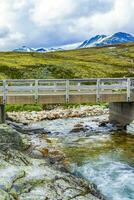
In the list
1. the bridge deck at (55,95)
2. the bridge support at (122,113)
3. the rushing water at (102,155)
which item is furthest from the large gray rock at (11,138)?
the bridge support at (122,113)

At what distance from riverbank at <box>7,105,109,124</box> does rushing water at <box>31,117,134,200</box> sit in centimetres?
442

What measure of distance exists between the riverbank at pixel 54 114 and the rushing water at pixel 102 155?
4.42 m

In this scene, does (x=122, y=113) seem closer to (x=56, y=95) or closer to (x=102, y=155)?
(x=56, y=95)

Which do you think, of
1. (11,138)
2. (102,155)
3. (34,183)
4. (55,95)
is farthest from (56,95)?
(34,183)

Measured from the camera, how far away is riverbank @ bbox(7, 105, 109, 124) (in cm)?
4950

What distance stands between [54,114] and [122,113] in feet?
42.5

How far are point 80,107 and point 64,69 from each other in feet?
96.2

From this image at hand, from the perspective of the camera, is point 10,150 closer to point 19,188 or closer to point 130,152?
point 19,188

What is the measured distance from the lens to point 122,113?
4147 centimetres

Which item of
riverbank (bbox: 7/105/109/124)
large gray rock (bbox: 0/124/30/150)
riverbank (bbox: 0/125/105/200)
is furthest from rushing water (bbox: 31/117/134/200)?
riverbank (bbox: 7/105/109/124)

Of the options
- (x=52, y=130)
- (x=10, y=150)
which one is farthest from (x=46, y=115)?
(x=10, y=150)

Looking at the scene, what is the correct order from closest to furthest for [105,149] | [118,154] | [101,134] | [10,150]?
1. [10,150]
2. [118,154]
3. [105,149]
4. [101,134]

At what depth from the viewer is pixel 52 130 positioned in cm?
4122

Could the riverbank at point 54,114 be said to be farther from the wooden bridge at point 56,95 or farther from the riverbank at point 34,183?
the riverbank at point 34,183
